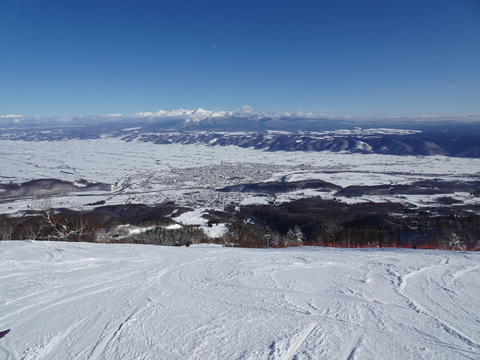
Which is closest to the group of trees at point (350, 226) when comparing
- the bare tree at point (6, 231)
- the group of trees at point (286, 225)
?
the group of trees at point (286, 225)

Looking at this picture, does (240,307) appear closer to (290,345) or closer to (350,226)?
(290,345)

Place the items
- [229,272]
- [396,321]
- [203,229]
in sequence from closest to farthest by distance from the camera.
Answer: [396,321] → [229,272] → [203,229]

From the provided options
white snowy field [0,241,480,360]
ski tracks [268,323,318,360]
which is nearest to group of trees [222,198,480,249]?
white snowy field [0,241,480,360]

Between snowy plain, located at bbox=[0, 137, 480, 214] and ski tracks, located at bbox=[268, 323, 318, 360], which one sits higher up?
ski tracks, located at bbox=[268, 323, 318, 360]

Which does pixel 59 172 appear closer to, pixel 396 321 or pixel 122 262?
pixel 122 262

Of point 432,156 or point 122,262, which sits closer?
point 122,262

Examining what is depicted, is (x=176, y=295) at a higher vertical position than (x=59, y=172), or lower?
higher

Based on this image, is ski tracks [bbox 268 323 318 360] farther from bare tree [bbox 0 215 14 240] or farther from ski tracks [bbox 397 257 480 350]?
bare tree [bbox 0 215 14 240]

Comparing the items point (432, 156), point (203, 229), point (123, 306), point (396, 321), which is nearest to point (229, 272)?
point (123, 306)
